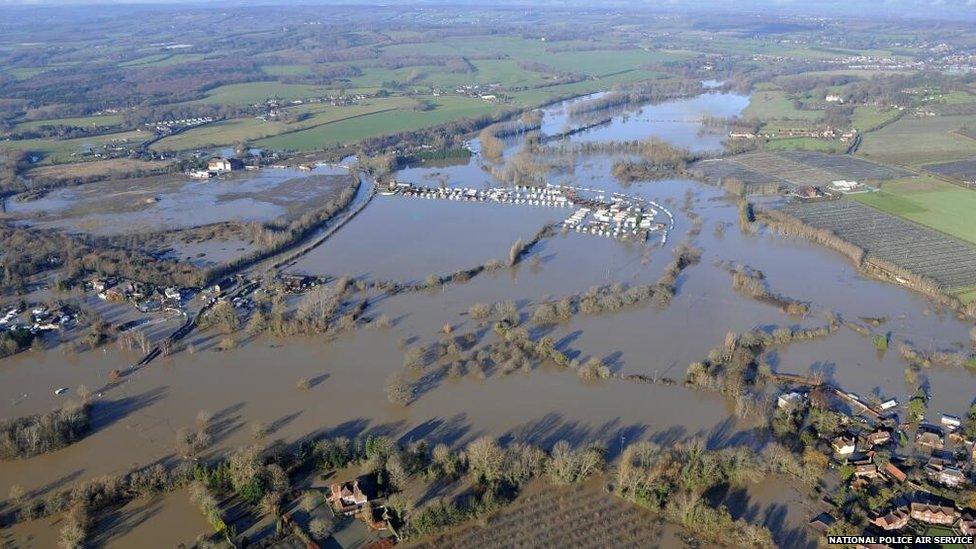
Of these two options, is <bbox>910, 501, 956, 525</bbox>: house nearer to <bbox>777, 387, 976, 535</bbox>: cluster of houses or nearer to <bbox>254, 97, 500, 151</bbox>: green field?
<bbox>777, 387, 976, 535</bbox>: cluster of houses

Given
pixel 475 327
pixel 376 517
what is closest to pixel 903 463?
pixel 376 517

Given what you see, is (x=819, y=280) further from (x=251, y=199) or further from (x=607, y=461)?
(x=251, y=199)

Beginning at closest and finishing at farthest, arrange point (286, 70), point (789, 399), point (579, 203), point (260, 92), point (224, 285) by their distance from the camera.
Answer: point (789, 399) → point (224, 285) → point (579, 203) → point (260, 92) → point (286, 70)

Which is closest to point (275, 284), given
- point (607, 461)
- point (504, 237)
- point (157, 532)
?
point (504, 237)

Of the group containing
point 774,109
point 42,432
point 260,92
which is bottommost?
point 42,432

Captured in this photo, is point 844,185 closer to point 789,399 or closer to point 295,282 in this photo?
point 789,399

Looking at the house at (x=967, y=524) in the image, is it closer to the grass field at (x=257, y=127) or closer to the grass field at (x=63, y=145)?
the grass field at (x=257, y=127)
